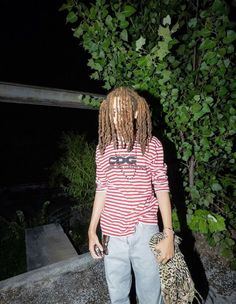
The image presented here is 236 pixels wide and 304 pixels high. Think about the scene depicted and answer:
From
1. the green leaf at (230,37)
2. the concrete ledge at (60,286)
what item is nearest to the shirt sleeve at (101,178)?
the concrete ledge at (60,286)

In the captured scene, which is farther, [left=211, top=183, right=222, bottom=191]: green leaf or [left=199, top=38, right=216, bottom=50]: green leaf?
[left=211, top=183, right=222, bottom=191]: green leaf

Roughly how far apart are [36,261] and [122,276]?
2.20 meters

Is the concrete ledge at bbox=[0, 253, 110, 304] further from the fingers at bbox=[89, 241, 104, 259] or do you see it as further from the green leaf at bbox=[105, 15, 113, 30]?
the green leaf at bbox=[105, 15, 113, 30]

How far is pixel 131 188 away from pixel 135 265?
1.86 ft

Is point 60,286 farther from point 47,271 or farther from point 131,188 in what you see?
point 131,188

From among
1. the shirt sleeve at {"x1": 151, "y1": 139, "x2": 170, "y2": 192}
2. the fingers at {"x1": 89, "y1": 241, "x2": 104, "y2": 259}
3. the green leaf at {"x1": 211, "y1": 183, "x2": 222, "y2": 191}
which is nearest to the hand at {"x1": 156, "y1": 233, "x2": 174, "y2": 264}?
the shirt sleeve at {"x1": 151, "y1": 139, "x2": 170, "y2": 192}

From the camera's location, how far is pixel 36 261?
356 centimetres

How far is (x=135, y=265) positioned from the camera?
5.83 ft

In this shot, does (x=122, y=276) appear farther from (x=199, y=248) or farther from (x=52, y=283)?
(x=199, y=248)

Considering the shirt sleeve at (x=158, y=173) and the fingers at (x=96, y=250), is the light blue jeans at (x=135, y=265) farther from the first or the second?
the shirt sleeve at (x=158, y=173)

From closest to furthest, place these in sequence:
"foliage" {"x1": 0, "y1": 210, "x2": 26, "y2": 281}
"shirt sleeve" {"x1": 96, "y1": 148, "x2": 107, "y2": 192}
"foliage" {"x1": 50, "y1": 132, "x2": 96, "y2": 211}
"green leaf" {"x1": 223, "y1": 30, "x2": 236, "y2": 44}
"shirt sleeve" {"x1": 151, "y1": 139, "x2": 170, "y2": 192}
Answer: "shirt sleeve" {"x1": 151, "y1": 139, "x2": 170, "y2": 192} → "shirt sleeve" {"x1": 96, "y1": 148, "x2": 107, "y2": 192} → "green leaf" {"x1": 223, "y1": 30, "x2": 236, "y2": 44} → "foliage" {"x1": 0, "y1": 210, "x2": 26, "y2": 281} → "foliage" {"x1": 50, "y1": 132, "x2": 96, "y2": 211}

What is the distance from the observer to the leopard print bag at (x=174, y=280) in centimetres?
163

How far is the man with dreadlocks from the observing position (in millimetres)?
1697

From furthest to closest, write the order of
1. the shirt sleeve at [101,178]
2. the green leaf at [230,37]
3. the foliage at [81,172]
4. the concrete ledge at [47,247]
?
the foliage at [81,172] → the concrete ledge at [47,247] → the green leaf at [230,37] → the shirt sleeve at [101,178]
